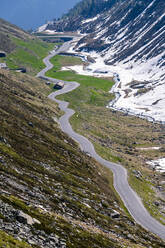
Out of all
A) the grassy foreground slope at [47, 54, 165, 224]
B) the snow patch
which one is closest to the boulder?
the grassy foreground slope at [47, 54, 165, 224]

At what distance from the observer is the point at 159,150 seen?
346ft

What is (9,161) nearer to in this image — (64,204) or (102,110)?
(64,204)

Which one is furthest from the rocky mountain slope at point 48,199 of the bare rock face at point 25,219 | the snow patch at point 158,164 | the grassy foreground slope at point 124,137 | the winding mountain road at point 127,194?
the snow patch at point 158,164

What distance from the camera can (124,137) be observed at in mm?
116250

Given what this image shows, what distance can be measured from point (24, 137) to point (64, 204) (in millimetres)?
16732

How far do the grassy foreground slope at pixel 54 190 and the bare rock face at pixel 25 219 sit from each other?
0.51 meters

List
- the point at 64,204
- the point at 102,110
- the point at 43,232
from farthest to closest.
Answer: the point at 102,110 → the point at 64,204 → the point at 43,232

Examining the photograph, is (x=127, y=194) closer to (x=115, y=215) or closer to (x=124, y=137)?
(x=115, y=215)

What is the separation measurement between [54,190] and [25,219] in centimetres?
1349

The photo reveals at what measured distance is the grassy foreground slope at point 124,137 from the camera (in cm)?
7319

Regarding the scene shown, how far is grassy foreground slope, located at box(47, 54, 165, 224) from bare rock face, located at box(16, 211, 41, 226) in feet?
132

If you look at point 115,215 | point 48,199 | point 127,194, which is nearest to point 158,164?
point 127,194

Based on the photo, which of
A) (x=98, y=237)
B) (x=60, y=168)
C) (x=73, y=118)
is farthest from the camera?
(x=73, y=118)

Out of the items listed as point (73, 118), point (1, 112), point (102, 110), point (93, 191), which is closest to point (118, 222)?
point (93, 191)
